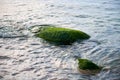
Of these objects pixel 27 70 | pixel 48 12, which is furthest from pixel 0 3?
pixel 27 70

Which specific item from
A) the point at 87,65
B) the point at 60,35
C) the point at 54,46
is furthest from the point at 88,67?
the point at 60,35

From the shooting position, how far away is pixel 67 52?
24.4 feet

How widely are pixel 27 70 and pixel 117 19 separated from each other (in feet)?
20.0

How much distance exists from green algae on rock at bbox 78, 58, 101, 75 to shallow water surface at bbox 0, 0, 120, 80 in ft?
0.44

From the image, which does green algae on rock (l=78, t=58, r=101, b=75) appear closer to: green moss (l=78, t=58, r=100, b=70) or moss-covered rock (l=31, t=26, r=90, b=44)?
green moss (l=78, t=58, r=100, b=70)

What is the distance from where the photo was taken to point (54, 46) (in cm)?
779

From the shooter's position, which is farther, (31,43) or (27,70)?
(31,43)

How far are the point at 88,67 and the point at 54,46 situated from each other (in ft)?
5.30

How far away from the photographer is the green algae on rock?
6.43 meters

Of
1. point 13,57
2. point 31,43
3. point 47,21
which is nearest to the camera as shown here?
point 13,57

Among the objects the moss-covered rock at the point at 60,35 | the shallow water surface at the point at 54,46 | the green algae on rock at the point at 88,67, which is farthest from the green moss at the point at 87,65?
the moss-covered rock at the point at 60,35

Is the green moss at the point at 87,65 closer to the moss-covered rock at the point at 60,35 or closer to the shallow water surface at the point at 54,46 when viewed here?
the shallow water surface at the point at 54,46

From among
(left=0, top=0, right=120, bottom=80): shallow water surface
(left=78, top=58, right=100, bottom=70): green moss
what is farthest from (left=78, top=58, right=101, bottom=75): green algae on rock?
(left=0, top=0, right=120, bottom=80): shallow water surface

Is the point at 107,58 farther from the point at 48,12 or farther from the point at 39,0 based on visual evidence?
the point at 39,0
